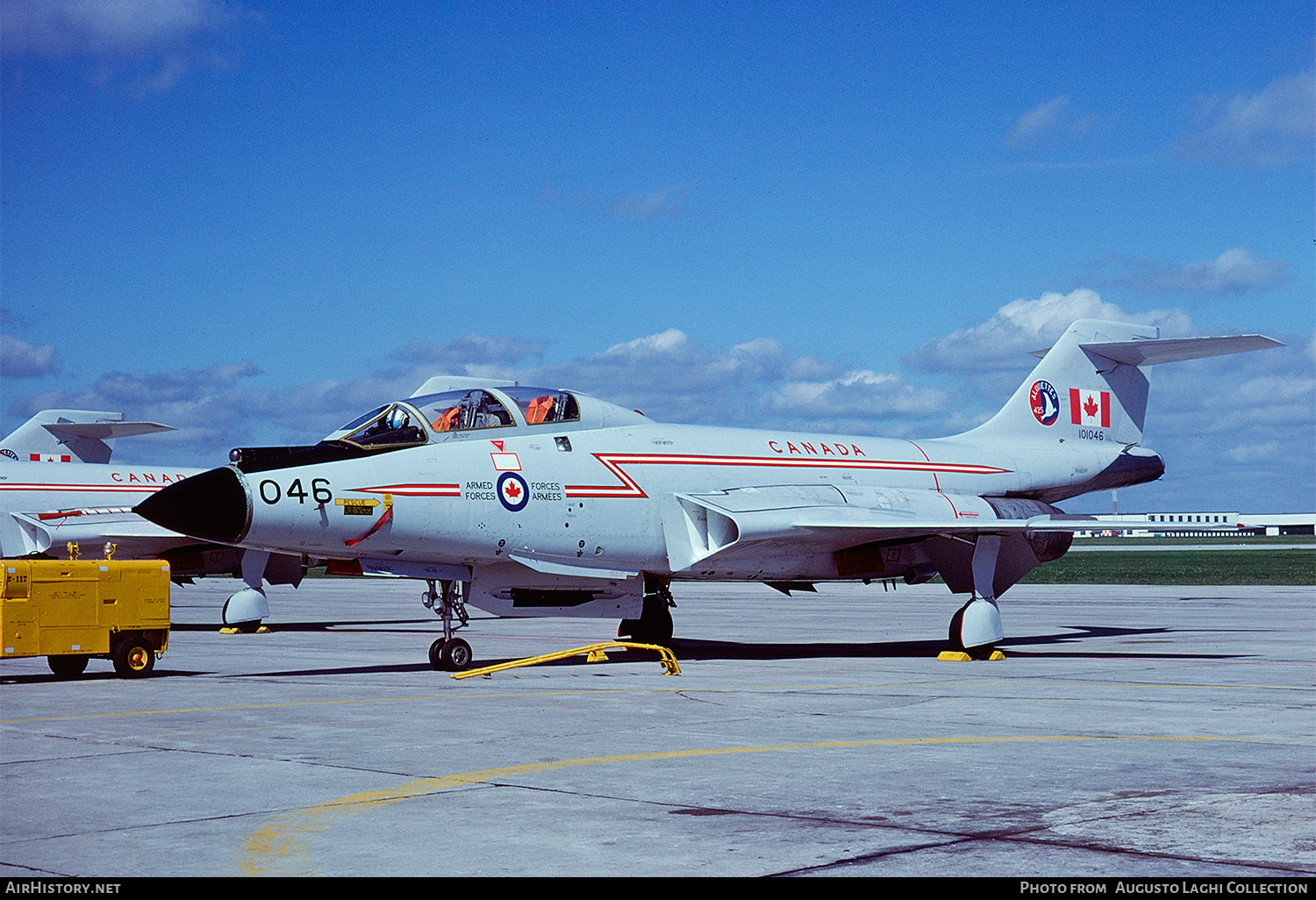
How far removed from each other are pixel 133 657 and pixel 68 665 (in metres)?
0.72

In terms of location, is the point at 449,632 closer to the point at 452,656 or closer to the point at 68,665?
the point at 452,656

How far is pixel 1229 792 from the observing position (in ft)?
24.4

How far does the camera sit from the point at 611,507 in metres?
16.2

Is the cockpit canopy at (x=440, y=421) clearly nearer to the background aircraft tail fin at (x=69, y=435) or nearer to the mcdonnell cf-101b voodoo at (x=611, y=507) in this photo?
the mcdonnell cf-101b voodoo at (x=611, y=507)

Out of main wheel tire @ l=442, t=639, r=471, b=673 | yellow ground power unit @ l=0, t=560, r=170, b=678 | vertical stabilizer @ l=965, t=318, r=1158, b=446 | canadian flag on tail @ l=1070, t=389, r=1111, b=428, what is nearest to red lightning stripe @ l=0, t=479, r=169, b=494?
yellow ground power unit @ l=0, t=560, r=170, b=678

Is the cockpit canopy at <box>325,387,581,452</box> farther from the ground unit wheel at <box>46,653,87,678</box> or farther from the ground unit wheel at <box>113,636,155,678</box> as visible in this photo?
the ground unit wheel at <box>46,653,87,678</box>

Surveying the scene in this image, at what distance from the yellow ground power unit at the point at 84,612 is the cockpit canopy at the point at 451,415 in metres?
2.86

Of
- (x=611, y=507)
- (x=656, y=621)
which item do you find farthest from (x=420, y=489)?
(x=656, y=621)

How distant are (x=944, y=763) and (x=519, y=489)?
7.76 meters

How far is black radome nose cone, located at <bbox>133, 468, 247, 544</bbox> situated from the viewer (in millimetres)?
13164

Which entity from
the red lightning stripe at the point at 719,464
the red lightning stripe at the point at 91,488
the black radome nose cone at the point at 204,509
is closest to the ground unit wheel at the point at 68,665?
the black radome nose cone at the point at 204,509

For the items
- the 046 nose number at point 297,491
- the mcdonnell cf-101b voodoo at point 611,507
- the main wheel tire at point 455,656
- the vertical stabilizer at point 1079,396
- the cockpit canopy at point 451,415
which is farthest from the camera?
the vertical stabilizer at point 1079,396

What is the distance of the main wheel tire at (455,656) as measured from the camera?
1580 centimetres
